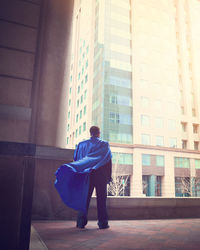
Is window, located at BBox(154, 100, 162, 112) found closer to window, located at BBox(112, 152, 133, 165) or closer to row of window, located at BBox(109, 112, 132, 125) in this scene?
row of window, located at BBox(109, 112, 132, 125)

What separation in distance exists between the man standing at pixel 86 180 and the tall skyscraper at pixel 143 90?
35.9 metres

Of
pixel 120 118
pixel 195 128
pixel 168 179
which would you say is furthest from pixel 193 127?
pixel 120 118

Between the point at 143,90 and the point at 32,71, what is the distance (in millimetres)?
42393

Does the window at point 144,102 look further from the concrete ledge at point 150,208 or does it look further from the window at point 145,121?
the concrete ledge at point 150,208

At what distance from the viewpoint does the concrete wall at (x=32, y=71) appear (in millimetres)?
3945

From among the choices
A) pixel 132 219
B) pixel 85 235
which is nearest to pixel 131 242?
pixel 85 235

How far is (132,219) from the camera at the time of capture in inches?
178

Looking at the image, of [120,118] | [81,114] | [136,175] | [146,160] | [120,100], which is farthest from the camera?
[81,114]

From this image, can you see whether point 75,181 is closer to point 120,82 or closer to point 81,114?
point 120,82

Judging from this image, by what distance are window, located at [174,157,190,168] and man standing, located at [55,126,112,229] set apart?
41.6m

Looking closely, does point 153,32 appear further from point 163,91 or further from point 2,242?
point 2,242

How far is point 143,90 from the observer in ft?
148

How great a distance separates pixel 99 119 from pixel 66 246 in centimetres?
3960

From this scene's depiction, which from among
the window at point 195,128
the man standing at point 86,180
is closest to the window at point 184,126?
the window at point 195,128
